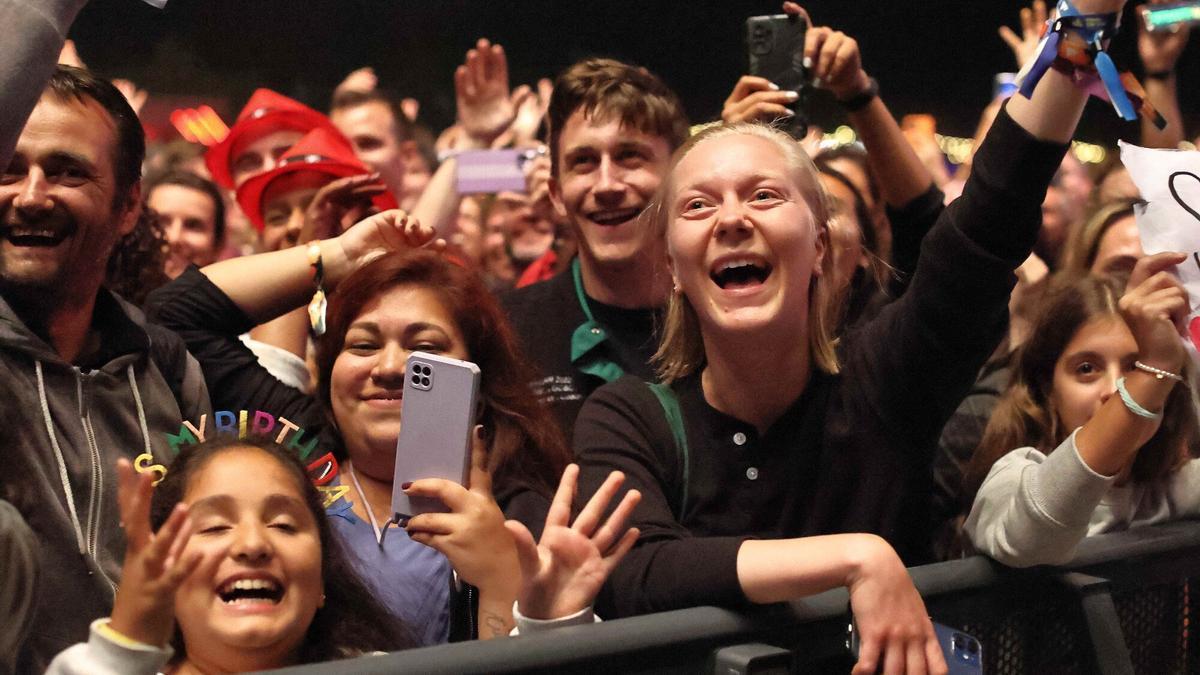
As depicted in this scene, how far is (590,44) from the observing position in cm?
821

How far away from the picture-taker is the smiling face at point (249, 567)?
168 centimetres

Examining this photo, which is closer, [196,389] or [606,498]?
[606,498]

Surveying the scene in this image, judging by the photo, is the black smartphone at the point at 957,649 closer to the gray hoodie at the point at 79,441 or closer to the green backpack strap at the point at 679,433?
the green backpack strap at the point at 679,433

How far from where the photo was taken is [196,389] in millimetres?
2352

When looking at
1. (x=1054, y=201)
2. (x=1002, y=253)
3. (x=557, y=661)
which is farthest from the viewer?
(x=1054, y=201)

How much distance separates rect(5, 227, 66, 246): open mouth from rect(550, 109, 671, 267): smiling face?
1055 millimetres

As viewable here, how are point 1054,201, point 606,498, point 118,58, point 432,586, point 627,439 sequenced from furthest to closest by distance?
point 118,58 → point 1054,201 → point 432,586 → point 627,439 → point 606,498

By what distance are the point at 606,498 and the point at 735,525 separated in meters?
0.32

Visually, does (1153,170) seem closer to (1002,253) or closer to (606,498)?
(1002,253)

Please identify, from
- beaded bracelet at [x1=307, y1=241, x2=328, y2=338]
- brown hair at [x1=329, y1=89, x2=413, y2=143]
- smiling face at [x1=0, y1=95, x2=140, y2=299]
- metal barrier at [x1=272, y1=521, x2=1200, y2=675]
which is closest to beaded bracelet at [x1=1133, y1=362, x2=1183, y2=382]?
metal barrier at [x1=272, y1=521, x2=1200, y2=675]

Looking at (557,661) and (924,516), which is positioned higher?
(924,516)

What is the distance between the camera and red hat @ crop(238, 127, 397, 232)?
330 centimetres

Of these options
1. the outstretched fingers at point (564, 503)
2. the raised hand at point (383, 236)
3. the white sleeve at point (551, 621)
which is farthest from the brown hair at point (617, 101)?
the white sleeve at point (551, 621)

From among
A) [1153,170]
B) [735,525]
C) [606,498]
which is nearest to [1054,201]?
[1153,170]
